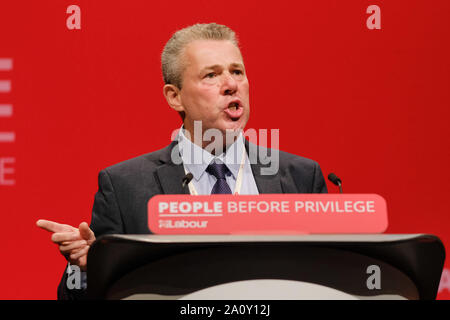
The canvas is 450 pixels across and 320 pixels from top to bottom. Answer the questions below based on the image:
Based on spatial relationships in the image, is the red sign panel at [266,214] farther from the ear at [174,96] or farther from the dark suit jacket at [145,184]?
the ear at [174,96]

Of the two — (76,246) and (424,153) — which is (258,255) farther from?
(424,153)

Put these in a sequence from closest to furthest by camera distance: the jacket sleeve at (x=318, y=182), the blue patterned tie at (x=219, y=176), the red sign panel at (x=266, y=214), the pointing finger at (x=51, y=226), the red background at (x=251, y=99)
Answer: the red sign panel at (x=266, y=214)
the pointing finger at (x=51, y=226)
the blue patterned tie at (x=219, y=176)
the jacket sleeve at (x=318, y=182)
the red background at (x=251, y=99)

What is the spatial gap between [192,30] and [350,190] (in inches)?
35.2

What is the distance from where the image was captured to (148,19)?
229cm

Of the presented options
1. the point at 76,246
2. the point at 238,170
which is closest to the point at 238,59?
the point at 238,170

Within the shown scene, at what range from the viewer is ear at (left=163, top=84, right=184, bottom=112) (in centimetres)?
199

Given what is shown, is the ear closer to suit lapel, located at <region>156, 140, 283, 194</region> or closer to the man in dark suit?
the man in dark suit

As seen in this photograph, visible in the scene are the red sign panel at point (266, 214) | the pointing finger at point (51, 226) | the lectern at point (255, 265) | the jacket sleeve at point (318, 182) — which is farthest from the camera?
the jacket sleeve at point (318, 182)

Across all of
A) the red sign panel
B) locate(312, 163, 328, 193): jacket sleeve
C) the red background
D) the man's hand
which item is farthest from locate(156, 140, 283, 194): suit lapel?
the red sign panel

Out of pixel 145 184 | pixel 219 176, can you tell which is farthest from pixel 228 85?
pixel 145 184

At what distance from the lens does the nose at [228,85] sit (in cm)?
181

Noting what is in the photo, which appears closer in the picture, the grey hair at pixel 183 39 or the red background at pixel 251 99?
the grey hair at pixel 183 39

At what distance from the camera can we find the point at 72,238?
3.89 feet

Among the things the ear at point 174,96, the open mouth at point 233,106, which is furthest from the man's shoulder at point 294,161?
the ear at point 174,96
